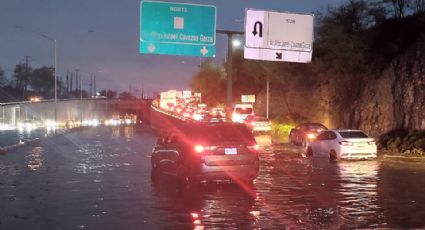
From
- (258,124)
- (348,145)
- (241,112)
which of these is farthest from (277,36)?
(241,112)

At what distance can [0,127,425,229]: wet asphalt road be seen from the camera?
11.6m

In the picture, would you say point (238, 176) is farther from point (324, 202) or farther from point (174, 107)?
point (174, 107)

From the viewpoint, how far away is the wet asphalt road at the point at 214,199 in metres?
11.6

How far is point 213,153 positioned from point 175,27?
17186 millimetres

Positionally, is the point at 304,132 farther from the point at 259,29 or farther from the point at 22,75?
the point at 22,75

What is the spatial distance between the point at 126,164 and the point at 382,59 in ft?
72.5

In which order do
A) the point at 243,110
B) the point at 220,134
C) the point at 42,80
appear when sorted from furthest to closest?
the point at 42,80, the point at 243,110, the point at 220,134

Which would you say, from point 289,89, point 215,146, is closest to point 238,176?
point 215,146

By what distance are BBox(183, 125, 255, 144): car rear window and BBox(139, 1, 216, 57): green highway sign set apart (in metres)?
16.0

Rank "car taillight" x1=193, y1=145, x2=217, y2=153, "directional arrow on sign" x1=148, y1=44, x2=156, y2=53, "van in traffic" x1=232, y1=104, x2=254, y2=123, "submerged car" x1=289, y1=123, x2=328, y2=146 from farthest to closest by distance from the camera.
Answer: "van in traffic" x1=232, y1=104, x2=254, y2=123 → "submerged car" x1=289, y1=123, x2=328, y2=146 → "directional arrow on sign" x1=148, y1=44, x2=156, y2=53 → "car taillight" x1=193, y1=145, x2=217, y2=153

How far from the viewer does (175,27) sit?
3272cm

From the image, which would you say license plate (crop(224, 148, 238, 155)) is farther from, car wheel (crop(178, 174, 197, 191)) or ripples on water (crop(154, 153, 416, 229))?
car wheel (crop(178, 174, 197, 191))

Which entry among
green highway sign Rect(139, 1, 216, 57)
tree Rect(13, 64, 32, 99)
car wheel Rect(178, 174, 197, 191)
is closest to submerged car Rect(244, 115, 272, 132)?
green highway sign Rect(139, 1, 216, 57)

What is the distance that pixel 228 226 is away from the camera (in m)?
11.2
